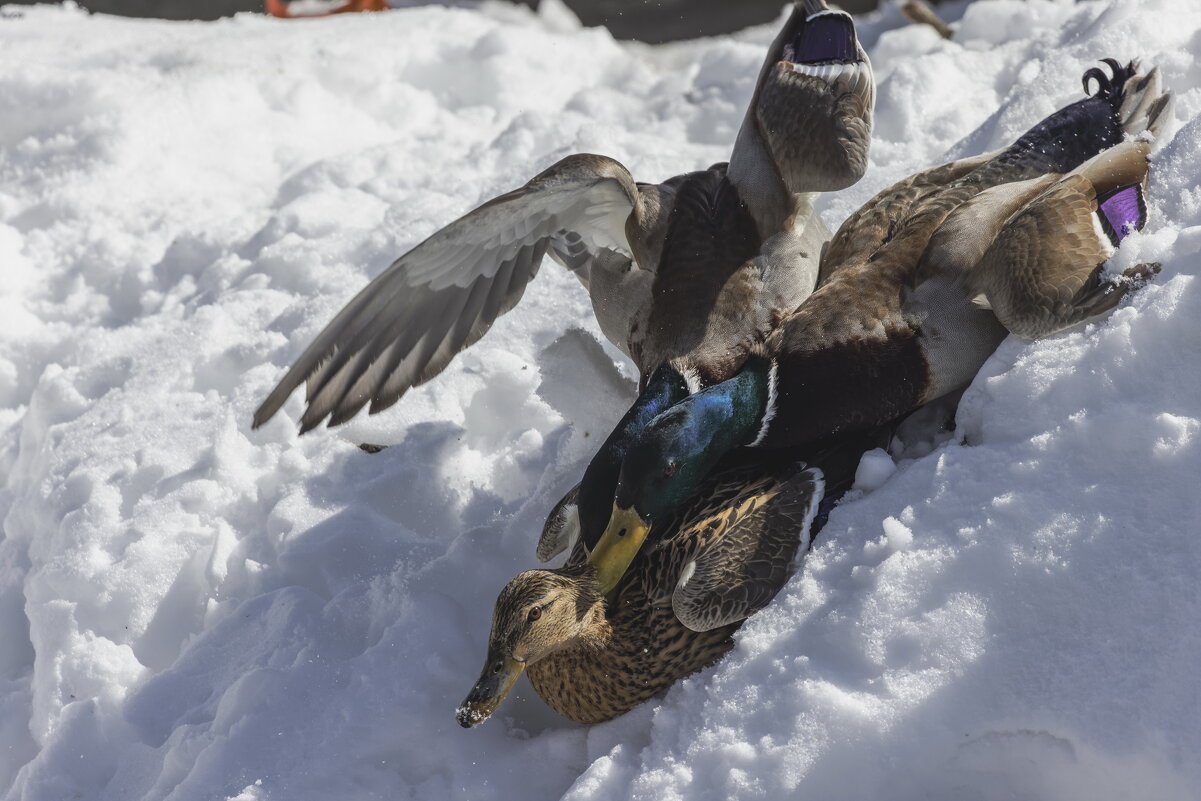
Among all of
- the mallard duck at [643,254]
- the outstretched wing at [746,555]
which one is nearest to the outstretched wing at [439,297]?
the mallard duck at [643,254]

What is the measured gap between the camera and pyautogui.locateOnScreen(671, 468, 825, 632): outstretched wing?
2.44 metres

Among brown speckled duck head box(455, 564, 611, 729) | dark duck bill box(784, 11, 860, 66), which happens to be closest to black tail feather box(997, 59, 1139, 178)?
dark duck bill box(784, 11, 860, 66)

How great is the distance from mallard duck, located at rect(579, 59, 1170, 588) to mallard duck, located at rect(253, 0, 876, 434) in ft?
0.76

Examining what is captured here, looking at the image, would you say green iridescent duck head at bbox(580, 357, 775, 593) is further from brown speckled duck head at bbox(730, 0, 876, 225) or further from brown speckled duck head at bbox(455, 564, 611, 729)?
brown speckled duck head at bbox(730, 0, 876, 225)

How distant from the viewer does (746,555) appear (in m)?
2.48

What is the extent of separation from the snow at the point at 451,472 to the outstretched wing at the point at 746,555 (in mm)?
53

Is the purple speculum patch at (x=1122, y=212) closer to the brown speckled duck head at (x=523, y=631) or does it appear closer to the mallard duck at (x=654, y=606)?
the mallard duck at (x=654, y=606)

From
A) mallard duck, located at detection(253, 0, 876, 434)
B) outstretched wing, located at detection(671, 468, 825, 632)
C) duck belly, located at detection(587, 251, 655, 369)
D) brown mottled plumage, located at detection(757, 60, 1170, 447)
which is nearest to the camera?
outstretched wing, located at detection(671, 468, 825, 632)

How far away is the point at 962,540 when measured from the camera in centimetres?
229

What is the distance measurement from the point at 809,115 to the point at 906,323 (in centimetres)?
75

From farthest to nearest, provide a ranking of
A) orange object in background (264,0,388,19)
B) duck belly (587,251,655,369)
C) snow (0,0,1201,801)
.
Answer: orange object in background (264,0,388,19), duck belly (587,251,655,369), snow (0,0,1201,801)

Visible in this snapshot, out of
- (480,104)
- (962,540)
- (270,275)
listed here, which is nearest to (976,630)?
(962,540)

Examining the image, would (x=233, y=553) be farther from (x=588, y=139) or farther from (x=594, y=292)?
(x=588, y=139)

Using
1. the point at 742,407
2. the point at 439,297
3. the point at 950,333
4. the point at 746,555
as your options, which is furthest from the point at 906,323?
the point at 439,297
